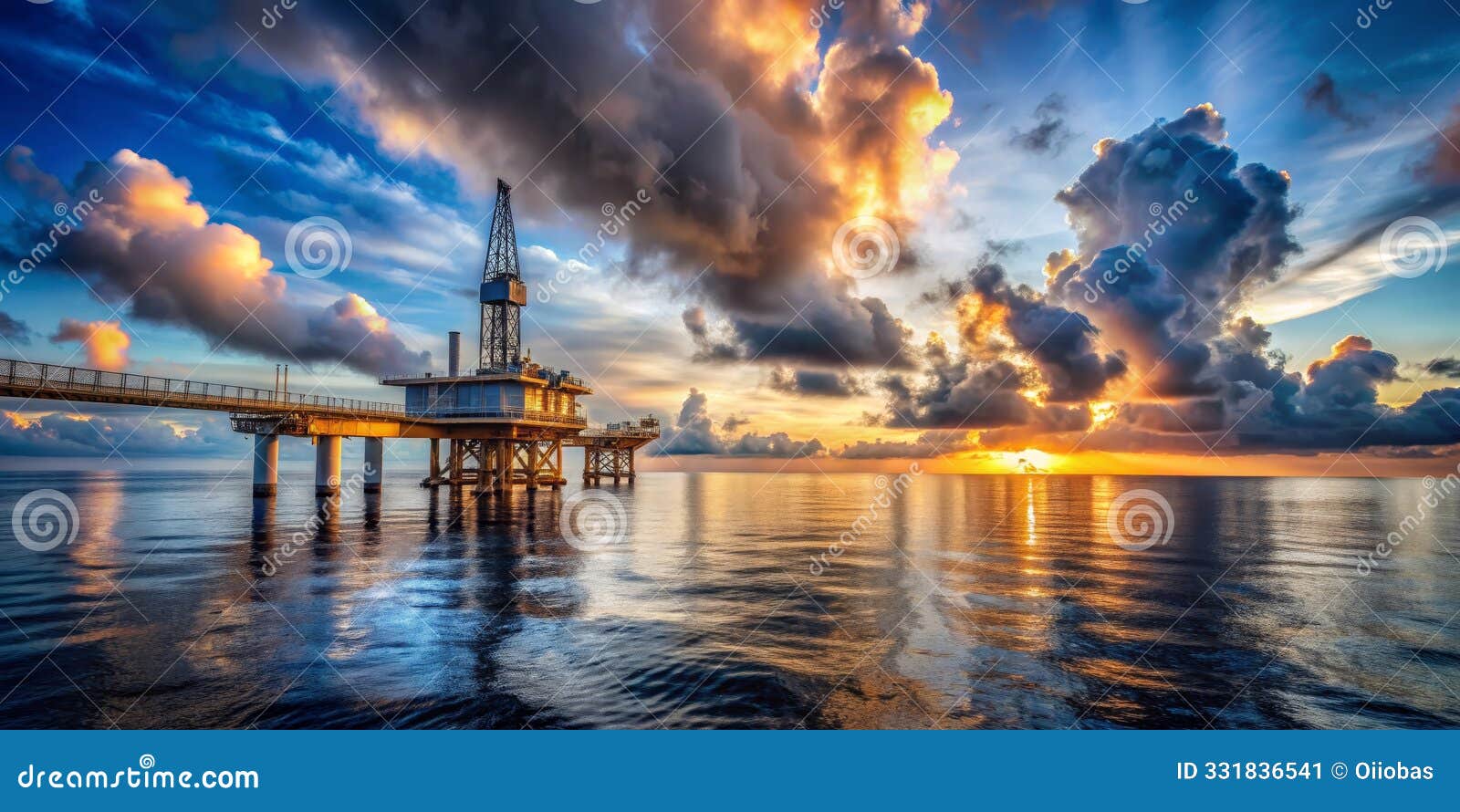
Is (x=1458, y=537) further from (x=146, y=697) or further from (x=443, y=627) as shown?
(x=146, y=697)

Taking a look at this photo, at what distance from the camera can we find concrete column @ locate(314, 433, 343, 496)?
185 feet

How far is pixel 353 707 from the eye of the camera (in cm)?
1153

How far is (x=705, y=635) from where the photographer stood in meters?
16.8
